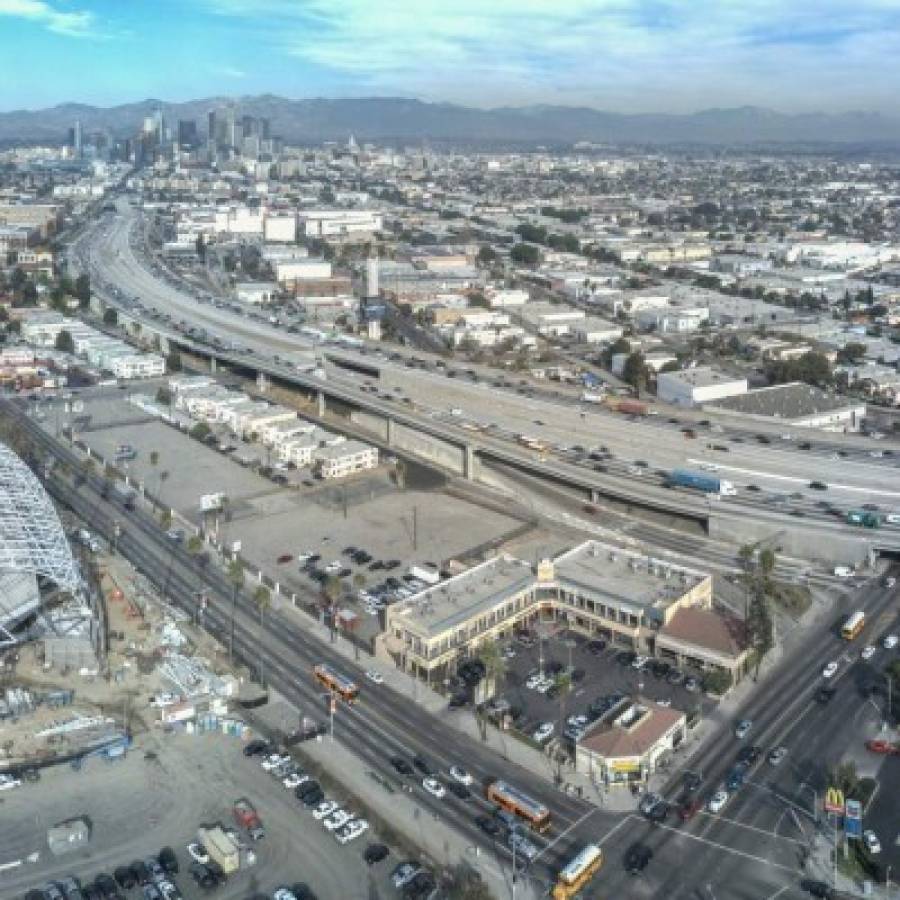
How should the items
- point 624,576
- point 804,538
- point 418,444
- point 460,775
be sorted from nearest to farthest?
point 460,775
point 624,576
point 804,538
point 418,444

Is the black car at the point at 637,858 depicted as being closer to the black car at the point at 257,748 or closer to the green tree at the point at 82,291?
the black car at the point at 257,748

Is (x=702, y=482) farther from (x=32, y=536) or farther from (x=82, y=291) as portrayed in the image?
(x=82, y=291)

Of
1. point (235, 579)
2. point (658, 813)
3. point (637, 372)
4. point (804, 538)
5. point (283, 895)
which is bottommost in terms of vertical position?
point (283, 895)

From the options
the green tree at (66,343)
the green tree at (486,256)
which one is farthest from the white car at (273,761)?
the green tree at (486,256)

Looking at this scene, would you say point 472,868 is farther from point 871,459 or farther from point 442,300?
point 442,300

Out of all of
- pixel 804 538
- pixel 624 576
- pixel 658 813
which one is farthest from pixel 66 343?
pixel 658 813

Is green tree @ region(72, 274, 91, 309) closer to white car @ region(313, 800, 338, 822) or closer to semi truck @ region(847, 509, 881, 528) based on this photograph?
semi truck @ region(847, 509, 881, 528)
